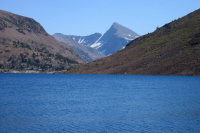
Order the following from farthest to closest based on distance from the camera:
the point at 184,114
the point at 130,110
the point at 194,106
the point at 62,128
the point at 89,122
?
the point at 194,106 < the point at 130,110 < the point at 184,114 < the point at 89,122 < the point at 62,128

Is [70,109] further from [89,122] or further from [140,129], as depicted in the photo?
[140,129]

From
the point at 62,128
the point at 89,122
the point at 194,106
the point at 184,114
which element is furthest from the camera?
the point at 194,106

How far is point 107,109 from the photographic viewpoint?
60.6 meters

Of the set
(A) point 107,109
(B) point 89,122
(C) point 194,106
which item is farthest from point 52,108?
(C) point 194,106

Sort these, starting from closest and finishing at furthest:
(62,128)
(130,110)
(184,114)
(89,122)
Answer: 1. (62,128)
2. (89,122)
3. (184,114)
4. (130,110)

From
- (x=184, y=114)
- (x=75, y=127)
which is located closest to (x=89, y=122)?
(x=75, y=127)

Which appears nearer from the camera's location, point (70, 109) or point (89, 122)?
point (89, 122)

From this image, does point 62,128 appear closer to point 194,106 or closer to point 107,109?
point 107,109

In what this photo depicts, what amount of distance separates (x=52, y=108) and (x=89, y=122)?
15.6 metres

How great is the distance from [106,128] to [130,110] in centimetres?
1673

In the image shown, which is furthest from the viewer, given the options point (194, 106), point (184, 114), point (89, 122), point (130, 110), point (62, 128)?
point (194, 106)

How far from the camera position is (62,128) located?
141 ft

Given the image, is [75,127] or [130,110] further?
[130,110]

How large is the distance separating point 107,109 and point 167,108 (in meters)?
12.5
